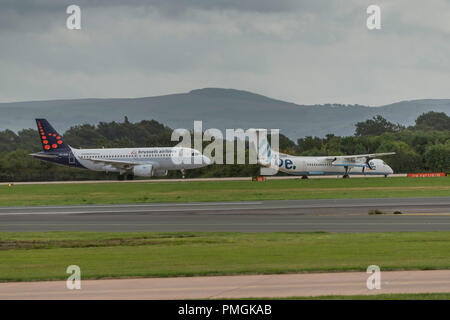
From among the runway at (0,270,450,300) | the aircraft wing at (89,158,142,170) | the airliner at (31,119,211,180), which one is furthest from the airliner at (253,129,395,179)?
the runway at (0,270,450,300)

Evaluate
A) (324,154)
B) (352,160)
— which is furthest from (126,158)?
(324,154)

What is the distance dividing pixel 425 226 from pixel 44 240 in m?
15.9

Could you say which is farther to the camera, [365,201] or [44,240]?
[365,201]

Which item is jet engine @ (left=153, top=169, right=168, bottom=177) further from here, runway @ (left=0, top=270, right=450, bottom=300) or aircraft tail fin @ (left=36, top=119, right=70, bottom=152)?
runway @ (left=0, top=270, right=450, bottom=300)

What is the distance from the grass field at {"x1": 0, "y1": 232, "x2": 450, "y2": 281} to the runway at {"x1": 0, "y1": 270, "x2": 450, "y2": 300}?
0.83m

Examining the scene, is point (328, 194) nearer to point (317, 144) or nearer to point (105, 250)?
point (105, 250)

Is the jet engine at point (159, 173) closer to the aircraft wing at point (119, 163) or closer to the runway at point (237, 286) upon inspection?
the aircraft wing at point (119, 163)

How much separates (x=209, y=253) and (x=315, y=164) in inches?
2556

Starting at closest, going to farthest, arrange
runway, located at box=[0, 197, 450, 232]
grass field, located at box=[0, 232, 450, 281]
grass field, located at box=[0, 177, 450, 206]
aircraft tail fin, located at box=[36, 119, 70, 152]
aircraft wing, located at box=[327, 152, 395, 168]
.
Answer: grass field, located at box=[0, 232, 450, 281] → runway, located at box=[0, 197, 450, 232] → grass field, located at box=[0, 177, 450, 206] → aircraft wing, located at box=[327, 152, 395, 168] → aircraft tail fin, located at box=[36, 119, 70, 152]

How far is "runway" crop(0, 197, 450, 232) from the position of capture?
31.5 m

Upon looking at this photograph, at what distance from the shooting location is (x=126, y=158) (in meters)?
84.4

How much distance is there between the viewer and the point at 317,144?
436 feet

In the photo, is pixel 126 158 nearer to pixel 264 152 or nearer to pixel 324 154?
pixel 264 152
